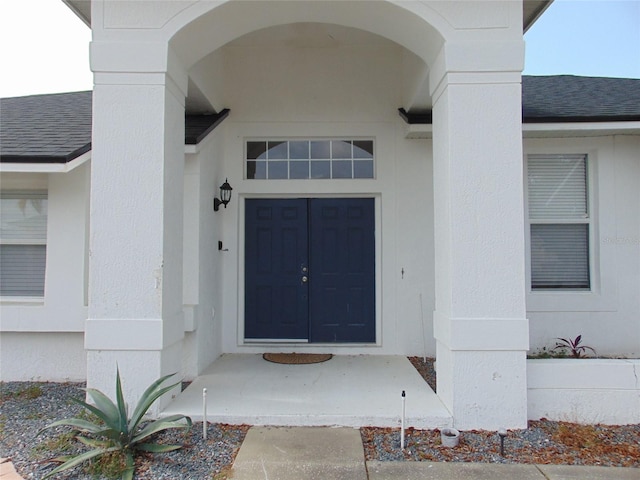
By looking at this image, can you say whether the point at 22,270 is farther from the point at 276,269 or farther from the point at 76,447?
the point at 276,269

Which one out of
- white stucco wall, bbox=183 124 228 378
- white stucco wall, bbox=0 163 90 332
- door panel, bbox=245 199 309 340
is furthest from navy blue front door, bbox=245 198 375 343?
white stucco wall, bbox=0 163 90 332

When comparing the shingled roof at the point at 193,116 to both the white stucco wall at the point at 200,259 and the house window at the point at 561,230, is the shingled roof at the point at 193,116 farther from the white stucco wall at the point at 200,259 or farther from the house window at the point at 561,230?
the house window at the point at 561,230

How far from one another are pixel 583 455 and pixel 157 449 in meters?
3.43

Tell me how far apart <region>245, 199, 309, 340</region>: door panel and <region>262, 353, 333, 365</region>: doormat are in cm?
30

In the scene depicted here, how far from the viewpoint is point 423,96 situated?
5699mm

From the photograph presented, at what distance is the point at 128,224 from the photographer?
13.8 ft

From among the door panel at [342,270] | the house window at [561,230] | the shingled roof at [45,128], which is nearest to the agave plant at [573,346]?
the house window at [561,230]

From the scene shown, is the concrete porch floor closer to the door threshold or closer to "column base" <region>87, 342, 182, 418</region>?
"column base" <region>87, 342, 182, 418</region>

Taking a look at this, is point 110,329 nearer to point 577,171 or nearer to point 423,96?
point 423,96

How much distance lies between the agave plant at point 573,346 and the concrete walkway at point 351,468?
2779mm

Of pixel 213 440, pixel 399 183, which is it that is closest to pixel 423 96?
pixel 399 183

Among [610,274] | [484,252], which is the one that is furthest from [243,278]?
[610,274]

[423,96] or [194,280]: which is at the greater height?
[423,96]

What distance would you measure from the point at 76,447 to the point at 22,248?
3.16 meters
